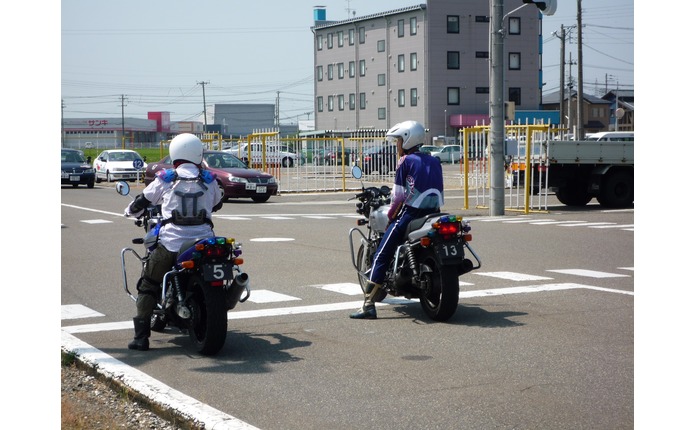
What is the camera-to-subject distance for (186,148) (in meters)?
7.51

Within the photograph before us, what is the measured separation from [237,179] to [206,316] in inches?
818

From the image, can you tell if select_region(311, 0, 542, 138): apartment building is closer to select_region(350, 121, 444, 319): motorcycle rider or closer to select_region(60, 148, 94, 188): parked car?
select_region(60, 148, 94, 188): parked car

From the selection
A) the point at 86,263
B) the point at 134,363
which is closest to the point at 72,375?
the point at 134,363

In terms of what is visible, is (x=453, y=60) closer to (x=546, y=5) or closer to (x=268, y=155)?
(x=268, y=155)

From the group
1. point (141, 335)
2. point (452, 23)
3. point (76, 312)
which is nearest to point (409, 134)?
point (141, 335)

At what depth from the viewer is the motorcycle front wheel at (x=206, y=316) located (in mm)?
7016

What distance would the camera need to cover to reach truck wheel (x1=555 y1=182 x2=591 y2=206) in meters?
25.4

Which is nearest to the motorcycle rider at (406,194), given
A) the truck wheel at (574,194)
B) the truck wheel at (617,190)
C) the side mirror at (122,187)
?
the side mirror at (122,187)

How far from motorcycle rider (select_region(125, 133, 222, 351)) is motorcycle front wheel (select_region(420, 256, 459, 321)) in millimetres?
2111

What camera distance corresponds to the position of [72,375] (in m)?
6.64

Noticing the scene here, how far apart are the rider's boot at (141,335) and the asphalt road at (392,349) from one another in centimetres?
12

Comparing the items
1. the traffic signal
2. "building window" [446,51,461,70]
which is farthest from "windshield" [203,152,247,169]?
"building window" [446,51,461,70]

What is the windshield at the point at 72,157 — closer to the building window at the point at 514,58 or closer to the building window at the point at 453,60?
the building window at the point at 453,60

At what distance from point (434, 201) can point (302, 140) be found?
1023 inches
